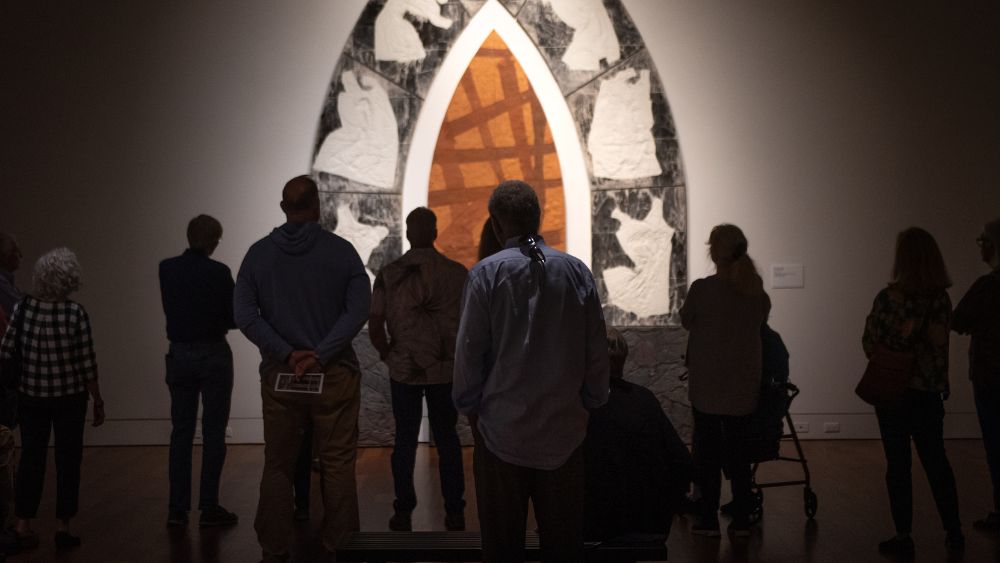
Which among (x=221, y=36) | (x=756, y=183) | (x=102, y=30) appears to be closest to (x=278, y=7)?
(x=221, y=36)

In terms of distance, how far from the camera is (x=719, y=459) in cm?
451

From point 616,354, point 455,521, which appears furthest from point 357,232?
point 616,354

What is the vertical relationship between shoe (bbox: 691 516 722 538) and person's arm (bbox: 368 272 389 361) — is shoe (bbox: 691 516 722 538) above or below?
below

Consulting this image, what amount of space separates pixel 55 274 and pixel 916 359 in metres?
3.58

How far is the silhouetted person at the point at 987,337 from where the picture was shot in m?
4.43

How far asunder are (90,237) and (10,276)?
2235 mm

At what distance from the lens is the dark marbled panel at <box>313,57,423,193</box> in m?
6.86

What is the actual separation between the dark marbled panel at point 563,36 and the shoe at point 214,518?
3675 millimetres

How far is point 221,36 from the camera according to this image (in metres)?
6.91

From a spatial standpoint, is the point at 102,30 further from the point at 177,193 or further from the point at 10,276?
the point at 10,276

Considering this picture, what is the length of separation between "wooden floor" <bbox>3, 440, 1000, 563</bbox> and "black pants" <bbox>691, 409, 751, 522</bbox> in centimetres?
16

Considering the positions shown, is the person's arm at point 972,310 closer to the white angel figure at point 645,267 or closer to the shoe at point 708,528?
the shoe at point 708,528

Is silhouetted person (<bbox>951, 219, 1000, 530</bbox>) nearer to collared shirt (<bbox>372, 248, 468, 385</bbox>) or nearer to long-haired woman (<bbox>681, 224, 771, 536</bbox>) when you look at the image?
long-haired woman (<bbox>681, 224, 771, 536</bbox>)

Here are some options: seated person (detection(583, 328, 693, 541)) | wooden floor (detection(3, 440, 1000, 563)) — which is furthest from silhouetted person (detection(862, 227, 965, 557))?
seated person (detection(583, 328, 693, 541))
